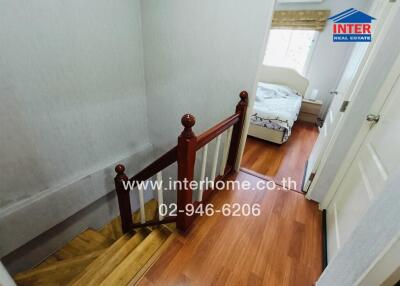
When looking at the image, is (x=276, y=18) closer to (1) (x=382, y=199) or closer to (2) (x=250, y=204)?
(2) (x=250, y=204)

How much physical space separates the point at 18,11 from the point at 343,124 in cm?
233

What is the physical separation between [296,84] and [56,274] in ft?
15.1

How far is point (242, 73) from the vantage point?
60.4 inches

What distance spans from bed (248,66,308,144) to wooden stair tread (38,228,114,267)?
2164 millimetres

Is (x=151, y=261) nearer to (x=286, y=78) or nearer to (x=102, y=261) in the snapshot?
(x=102, y=261)

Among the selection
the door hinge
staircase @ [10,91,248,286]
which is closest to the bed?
the door hinge

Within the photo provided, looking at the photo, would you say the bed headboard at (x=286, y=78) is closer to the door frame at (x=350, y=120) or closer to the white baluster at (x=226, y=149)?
the door frame at (x=350, y=120)

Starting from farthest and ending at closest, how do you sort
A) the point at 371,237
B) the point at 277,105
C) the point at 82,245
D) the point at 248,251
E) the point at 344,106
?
the point at 277,105 → the point at 82,245 → the point at 344,106 → the point at 248,251 → the point at 371,237

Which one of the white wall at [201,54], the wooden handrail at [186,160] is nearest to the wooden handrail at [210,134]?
the wooden handrail at [186,160]

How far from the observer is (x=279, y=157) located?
2604 mm

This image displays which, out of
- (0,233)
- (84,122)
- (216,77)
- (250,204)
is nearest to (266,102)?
(216,77)

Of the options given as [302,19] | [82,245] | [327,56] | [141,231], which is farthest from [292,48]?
[82,245]

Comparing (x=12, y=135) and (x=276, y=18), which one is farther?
A: (x=276, y=18)

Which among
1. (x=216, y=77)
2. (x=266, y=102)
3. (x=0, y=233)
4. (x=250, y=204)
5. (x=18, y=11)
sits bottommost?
(x=0, y=233)
